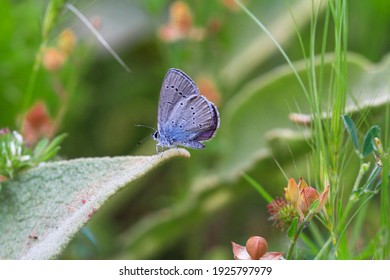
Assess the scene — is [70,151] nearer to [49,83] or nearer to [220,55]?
[49,83]

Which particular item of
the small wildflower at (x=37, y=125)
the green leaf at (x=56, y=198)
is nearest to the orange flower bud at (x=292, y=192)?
the green leaf at (x=56, y=198)

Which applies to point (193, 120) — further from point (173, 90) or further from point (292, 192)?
point (292, 192)

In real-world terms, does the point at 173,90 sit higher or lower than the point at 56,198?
higher

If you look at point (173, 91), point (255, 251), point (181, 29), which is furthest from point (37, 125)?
point (255, 251)

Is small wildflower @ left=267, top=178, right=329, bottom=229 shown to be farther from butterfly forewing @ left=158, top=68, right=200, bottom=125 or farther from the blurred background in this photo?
the blurred background

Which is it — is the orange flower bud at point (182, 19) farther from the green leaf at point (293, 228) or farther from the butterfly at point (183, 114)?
the green leaf at point (293, 228)
